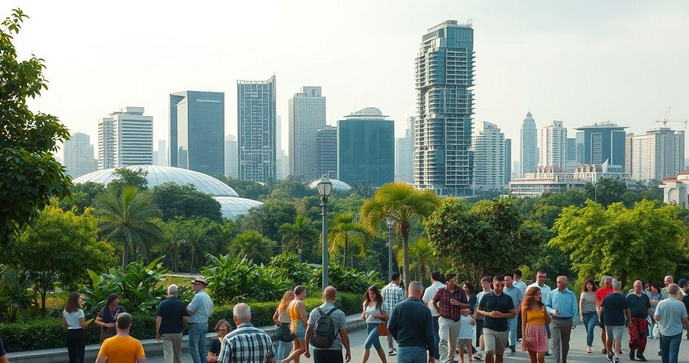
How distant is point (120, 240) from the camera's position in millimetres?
22922

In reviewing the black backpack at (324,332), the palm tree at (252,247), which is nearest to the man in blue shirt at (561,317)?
the black backpack at (324,332)

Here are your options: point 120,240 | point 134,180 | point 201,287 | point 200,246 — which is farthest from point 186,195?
point 201,287

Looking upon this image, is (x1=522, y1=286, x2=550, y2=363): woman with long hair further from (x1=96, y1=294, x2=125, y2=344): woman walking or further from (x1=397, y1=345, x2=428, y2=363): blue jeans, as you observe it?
(x1=96, y1=294, x2=125, y2=344): woman walking

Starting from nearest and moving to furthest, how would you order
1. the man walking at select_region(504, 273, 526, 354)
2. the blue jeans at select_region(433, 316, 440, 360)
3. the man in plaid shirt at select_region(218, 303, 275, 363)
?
the man in plaid shirt at select_region(218, 303, 275, 363) → the blue jeans at select_region(433, 316, 440, 360) → the man walking at select_region(504, 273, 526, 354)

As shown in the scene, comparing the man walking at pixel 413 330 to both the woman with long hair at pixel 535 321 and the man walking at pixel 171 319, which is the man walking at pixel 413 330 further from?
the man walking at pixel 171 319

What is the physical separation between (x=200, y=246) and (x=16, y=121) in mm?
31342

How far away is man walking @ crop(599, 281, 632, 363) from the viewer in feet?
40.1

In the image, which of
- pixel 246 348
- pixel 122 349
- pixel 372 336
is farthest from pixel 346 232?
pixel 246 348

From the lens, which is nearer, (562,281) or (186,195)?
(562,281)

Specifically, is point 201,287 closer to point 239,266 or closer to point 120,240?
point 239,266

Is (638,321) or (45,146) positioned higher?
(45,146)

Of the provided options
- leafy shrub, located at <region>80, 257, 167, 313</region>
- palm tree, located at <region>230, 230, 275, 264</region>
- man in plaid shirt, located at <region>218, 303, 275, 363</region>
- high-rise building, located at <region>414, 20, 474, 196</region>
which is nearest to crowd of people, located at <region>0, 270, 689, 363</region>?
man in plaid shirt, located at <region>218, 303, 275, 363</region>

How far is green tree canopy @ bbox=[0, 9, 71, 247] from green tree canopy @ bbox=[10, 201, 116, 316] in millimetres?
4642

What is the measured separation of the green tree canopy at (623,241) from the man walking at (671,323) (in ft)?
44.5
